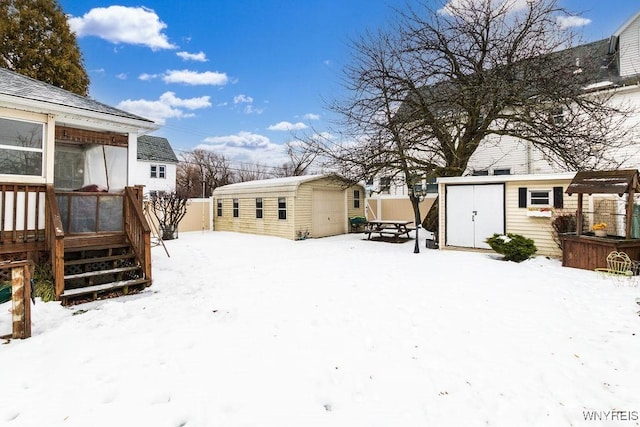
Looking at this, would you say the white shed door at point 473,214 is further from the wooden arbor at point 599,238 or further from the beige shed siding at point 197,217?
the beige shed siding at point 197,217

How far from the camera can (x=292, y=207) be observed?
1303 cm

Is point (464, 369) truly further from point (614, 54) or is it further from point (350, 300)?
point (614, 54)

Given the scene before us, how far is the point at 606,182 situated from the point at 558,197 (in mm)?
1658

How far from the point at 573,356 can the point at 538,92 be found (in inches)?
363

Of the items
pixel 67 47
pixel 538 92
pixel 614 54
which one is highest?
pixel 67 47

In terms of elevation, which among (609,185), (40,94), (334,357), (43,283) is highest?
(40,94)

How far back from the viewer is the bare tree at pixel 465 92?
967 centimetres

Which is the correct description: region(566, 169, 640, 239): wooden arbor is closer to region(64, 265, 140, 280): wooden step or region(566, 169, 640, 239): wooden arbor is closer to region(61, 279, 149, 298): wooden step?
region(61, 279, 149, 298): wooden step

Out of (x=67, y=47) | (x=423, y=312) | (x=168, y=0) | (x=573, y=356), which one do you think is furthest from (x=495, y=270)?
(x=67, y=47)

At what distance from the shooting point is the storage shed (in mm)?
13211

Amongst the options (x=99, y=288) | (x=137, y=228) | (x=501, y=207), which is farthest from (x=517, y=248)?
(x=99, y=288)

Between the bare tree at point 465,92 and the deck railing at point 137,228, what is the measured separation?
7607mm

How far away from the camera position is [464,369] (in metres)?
2.89

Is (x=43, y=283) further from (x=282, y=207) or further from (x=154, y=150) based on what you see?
(x=154, y=150)
